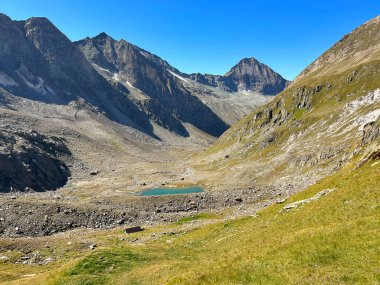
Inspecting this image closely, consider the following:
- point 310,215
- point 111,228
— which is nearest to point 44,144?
point 111,228

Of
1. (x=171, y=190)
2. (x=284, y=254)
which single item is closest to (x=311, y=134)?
(x=171, y=190)

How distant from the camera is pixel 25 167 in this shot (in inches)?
5359

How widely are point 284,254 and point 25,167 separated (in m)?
132

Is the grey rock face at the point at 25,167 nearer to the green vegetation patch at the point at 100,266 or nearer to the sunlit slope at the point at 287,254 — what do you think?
the green vegetation patch at the point at 100,266

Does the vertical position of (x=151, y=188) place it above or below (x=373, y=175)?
below

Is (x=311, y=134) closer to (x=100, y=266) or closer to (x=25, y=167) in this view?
(x=25, y=167)

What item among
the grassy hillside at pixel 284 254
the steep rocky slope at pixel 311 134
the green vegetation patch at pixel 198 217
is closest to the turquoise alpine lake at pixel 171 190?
the steep rocky slope at pixel 311 134

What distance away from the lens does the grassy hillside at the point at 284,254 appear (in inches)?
849

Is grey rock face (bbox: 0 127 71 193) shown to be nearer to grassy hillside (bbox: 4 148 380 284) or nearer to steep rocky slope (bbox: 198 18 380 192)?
steep rocky slope (bbox: 198 18 380 192)

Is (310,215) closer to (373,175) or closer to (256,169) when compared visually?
(373,175)

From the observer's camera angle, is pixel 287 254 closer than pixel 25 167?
Yes

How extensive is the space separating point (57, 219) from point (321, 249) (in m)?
68.6

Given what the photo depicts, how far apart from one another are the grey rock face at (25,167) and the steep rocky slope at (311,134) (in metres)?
67.0

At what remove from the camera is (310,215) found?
35438 mm
